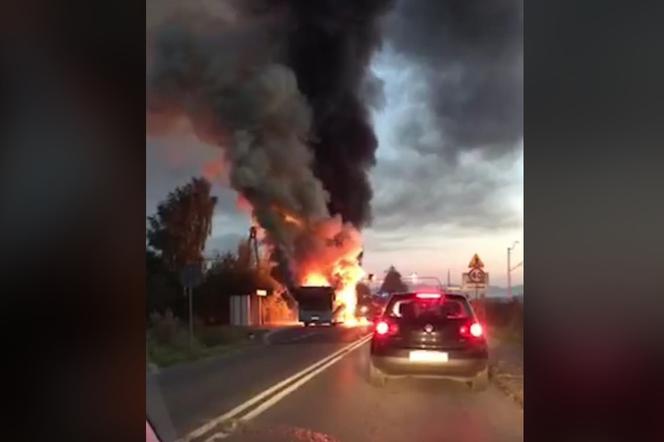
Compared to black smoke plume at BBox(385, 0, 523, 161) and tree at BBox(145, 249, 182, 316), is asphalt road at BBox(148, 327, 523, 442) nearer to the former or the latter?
tree at BBox(145, 249, 182, 316)

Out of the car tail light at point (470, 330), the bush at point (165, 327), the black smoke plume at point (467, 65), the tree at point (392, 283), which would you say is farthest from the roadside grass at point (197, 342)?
the black smoke plume at point (467, 65)

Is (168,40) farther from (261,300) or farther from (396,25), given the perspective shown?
(261,300)

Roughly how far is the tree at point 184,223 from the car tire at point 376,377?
19.8 inches

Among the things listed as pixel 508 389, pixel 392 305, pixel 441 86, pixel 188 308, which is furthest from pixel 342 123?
pixel 508 389

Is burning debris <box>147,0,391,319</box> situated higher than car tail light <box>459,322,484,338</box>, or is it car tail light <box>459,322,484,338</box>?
burning debris <box>147,0,391,319</box>

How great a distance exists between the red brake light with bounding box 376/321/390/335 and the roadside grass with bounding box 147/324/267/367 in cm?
30

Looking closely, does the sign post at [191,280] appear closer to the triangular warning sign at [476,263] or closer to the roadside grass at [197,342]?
the roadside grass at [197,342]

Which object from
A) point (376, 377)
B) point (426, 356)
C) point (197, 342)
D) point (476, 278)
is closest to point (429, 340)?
point (426, 356)

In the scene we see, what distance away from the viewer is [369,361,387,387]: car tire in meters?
1.82

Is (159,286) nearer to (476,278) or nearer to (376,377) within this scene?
(376,377)

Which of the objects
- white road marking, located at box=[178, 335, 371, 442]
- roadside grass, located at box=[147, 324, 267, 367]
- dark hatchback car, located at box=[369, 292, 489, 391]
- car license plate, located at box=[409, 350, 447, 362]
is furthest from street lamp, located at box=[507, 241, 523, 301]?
roadside grass, located at box=[147, 324, 267, 367]
